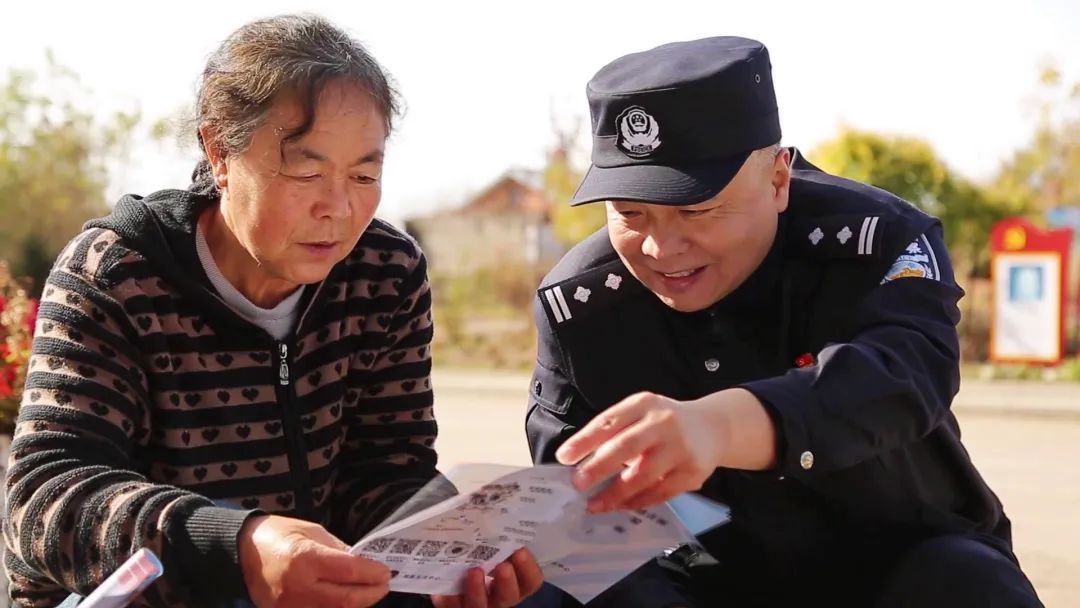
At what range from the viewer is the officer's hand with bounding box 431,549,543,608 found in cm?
211

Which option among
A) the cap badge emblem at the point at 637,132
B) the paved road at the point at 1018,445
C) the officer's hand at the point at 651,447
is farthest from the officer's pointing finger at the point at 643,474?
the paved road at the point at 1018,445

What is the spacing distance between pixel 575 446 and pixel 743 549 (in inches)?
37.1

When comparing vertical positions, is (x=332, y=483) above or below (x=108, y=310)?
below

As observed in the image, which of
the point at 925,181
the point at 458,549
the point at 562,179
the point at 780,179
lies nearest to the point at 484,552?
the point at 458,549

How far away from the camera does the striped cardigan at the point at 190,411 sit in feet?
6.52

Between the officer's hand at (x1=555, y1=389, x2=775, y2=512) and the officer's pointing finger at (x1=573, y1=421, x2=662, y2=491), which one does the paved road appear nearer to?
the officer's hand at (x1=555, y1=389, x2=775, y2=512)

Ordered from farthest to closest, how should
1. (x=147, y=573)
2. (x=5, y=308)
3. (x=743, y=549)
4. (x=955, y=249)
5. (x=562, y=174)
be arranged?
1. (x=562, y=174)
2. (x=955, y=249)
3. (x=5, y=308)
4. (x=743, y=549)
5. (x=147, y=573)

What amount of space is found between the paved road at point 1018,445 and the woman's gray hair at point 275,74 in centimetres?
368

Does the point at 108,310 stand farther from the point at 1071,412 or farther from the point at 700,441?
the point at 1071,412

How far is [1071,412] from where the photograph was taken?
434 inches

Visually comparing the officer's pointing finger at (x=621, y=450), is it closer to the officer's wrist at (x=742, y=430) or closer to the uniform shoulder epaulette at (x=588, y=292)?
the officer's wrist at (x=742, y=430)

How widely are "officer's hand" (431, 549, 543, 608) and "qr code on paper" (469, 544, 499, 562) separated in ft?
0.11

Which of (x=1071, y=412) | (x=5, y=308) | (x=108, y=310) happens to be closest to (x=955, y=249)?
(x=1071, y=412)

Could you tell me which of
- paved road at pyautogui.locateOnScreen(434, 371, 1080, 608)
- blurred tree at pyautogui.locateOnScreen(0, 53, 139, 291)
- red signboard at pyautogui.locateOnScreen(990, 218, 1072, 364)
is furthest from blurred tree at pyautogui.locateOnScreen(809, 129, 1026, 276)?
blurred tree at pyautogui.locateOnScreen(0, 53, 139, 291)
